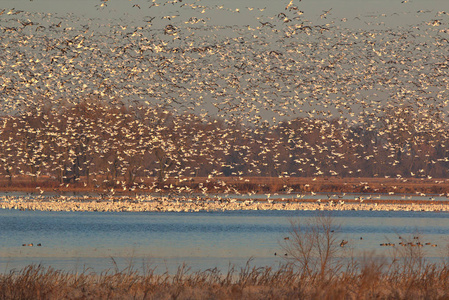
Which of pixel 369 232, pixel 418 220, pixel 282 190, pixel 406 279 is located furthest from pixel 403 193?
pixel 406 279

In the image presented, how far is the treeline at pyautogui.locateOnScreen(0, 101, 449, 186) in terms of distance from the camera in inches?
2325

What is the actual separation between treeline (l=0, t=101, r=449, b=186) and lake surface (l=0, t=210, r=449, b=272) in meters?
4.25

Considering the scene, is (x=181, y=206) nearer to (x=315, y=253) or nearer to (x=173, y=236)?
(x=173, y=236)

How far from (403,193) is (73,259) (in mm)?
61324

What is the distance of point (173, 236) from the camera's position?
40688 mm

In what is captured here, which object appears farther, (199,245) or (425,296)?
(199,245)

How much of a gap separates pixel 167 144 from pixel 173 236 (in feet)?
110

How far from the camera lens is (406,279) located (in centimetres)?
1912

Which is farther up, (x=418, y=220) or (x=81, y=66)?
(x=81, y=66)

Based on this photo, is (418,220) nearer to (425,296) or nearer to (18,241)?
(18,241)

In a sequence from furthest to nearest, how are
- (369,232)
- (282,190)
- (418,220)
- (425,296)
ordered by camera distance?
1. (282,190)
2. (418,220)
3. (369,232)
4. (425,296)

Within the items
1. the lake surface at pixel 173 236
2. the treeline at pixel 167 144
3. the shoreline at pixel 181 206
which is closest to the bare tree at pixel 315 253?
the lake surface at pixel 173 236

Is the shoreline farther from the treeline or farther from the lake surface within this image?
the treeline

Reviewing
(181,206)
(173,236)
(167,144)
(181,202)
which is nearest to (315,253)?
(173,236)
